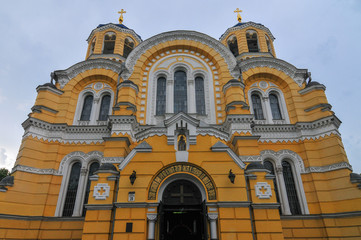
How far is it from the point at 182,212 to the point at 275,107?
10996mm

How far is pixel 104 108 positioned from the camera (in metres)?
17.6

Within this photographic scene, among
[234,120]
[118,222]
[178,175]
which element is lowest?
[118,222]

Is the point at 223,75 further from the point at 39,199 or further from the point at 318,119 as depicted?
the point at 39,199

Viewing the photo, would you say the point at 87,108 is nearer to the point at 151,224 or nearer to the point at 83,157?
the point at 83,157

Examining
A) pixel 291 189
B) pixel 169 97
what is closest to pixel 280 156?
pixel 291 189

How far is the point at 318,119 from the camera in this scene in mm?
15398

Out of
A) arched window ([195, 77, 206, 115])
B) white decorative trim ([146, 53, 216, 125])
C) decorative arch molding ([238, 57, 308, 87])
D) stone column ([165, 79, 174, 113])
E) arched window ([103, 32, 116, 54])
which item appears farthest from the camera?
arched window ([103, 32, 116, 54])

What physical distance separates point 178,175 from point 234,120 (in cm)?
556

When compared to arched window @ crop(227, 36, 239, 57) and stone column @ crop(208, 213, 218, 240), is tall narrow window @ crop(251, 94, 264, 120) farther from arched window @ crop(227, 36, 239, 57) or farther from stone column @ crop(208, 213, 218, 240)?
stone column @ crop(208, 213, 218, 240)

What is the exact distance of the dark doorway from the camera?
34.9 ft

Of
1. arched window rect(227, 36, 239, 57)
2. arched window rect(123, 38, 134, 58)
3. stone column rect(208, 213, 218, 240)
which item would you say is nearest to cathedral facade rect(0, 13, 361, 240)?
stone column rect(208, 213, 218, 240)

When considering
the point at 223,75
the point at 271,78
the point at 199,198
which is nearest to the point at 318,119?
the point at 271,78

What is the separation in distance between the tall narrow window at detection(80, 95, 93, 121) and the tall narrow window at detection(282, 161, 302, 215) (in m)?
14.0

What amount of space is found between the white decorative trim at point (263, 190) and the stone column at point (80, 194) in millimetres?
10077
